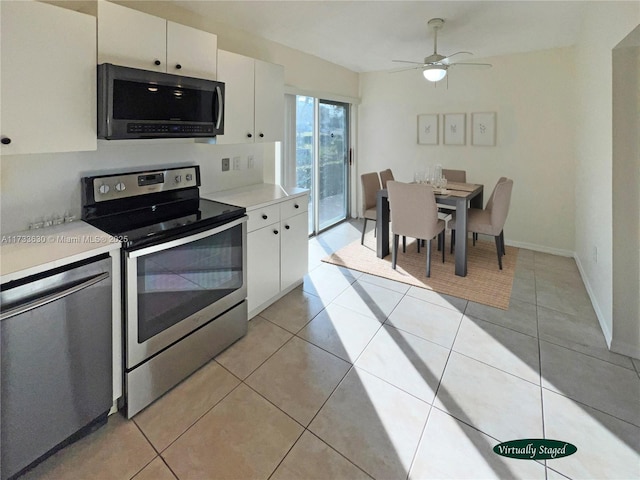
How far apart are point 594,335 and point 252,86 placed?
3.10 m

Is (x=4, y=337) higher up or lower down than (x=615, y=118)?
lower down

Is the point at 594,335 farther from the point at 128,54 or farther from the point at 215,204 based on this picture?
the point at 128,54

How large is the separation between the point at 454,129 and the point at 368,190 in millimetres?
1520

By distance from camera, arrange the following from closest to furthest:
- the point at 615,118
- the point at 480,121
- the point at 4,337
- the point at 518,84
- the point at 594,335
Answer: the point at 4,337 < the point at 615,118 < the point at 594,335 < the point at 518,84 < the point at 480,121

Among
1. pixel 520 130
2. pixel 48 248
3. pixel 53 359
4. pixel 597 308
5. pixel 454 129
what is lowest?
pixel 597 308

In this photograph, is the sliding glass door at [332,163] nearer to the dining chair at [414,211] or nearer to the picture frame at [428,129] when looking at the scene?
the picture frame at [428,129]

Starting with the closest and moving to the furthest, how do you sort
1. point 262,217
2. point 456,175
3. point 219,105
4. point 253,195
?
point 219,105 → point 262,217 → point 253,195 → point 456,175

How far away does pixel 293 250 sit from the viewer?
117 inches

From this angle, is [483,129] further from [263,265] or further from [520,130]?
[263,265]

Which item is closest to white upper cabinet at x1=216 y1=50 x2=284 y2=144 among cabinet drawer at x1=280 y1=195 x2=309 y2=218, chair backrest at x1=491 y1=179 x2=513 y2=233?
cabinet drawer at x1=280 y1=195 x2=309 y2=218

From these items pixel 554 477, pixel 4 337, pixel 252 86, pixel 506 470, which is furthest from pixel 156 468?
pixel 252 86

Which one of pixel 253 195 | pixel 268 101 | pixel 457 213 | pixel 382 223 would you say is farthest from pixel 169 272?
pixel 457 213

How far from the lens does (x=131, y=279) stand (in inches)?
64.5

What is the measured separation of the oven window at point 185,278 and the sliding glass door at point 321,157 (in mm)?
1972
